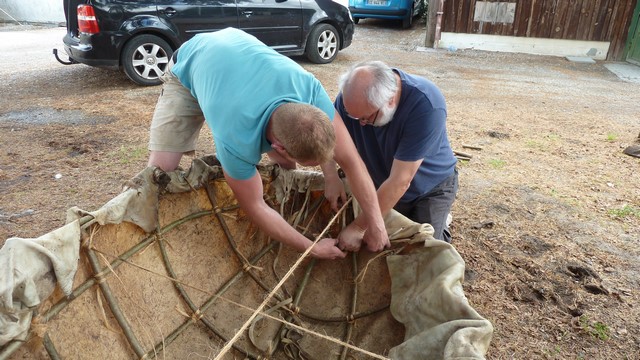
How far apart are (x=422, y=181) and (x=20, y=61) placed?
24.5 feet

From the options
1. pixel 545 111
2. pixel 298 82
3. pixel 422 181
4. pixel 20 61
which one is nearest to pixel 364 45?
pixel 545 111

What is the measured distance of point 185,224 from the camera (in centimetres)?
224

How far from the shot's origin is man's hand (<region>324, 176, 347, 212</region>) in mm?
2303

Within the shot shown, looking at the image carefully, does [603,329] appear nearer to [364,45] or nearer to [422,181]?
[422,181]

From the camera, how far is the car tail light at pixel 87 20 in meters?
5.12

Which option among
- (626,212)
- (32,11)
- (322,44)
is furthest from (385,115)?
(32,11)

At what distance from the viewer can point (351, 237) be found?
222cm

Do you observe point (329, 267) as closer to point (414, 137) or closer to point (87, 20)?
point (414, 137)

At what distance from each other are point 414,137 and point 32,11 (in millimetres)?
13637

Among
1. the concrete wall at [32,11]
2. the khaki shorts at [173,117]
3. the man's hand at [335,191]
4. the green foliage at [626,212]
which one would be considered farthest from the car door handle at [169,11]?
the concrete wall at [32,11]

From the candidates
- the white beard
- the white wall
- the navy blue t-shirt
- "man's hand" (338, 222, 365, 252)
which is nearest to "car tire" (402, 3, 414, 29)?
the white wall

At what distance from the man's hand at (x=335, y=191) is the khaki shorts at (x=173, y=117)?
83 cm

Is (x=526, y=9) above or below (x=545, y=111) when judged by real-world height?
above

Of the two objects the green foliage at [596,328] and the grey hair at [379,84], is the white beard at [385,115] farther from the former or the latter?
the green foliage at [596,328]
